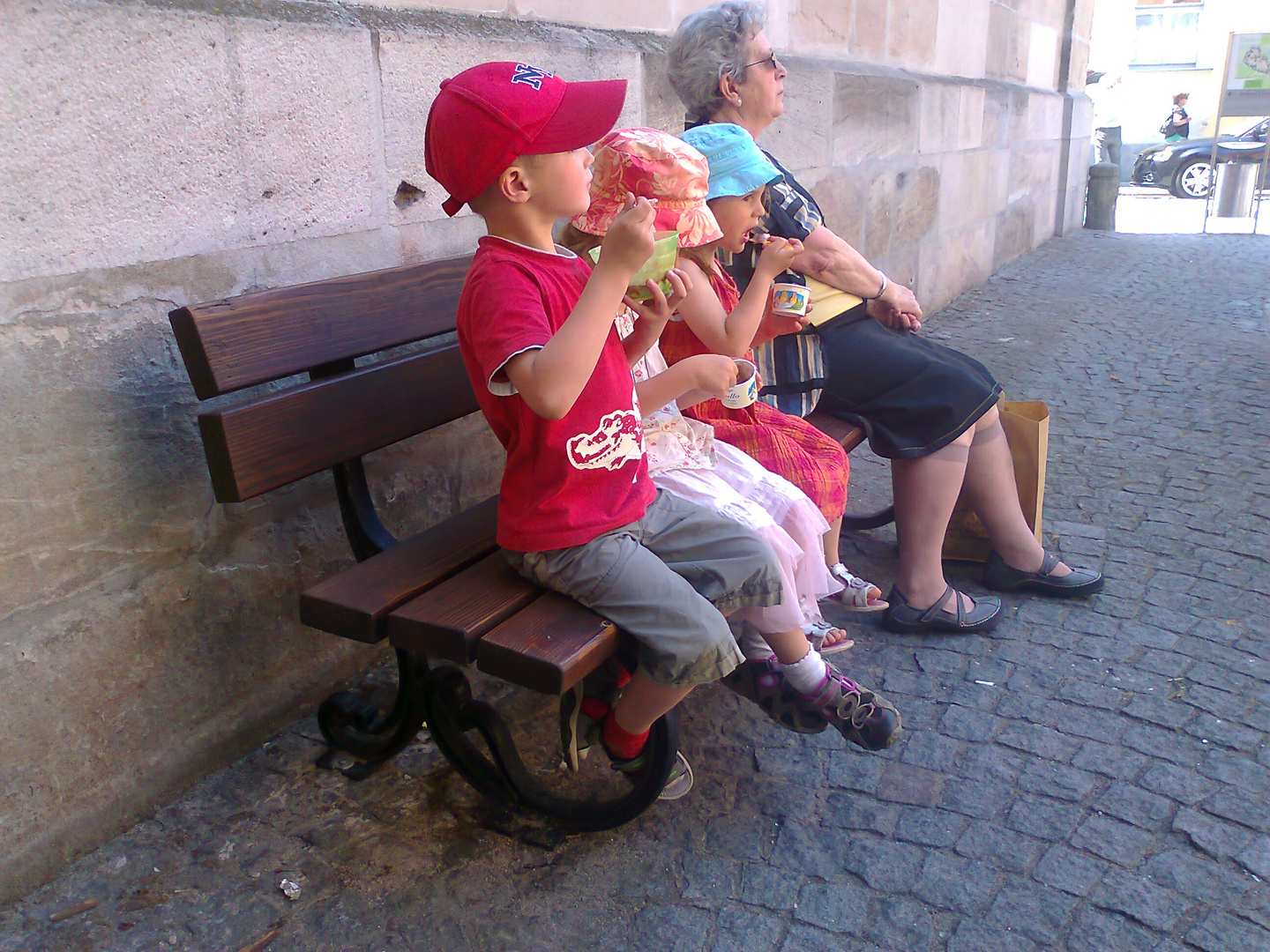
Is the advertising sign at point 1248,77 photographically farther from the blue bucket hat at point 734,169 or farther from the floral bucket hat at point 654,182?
the floral bucket hat at point 654,182

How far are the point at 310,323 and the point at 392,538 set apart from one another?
511mm

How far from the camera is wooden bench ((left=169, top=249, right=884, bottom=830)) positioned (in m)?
1.83

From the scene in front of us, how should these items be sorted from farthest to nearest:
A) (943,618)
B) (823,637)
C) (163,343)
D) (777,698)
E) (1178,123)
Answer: (1178,123), (943,618), (823,637), (777,698), (163,343)

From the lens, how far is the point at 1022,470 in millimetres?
3082

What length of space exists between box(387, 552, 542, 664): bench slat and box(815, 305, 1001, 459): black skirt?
1.36 m

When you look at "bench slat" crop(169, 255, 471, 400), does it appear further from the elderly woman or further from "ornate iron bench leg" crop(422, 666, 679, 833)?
the elderly woman

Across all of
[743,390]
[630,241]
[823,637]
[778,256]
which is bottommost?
[823,637]

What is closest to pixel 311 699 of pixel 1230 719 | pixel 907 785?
pixel 907 785

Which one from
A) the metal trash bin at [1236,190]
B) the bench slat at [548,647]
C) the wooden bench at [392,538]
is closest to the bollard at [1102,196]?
the metal trash bin at [1236,190]

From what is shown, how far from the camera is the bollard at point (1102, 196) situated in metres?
11.8

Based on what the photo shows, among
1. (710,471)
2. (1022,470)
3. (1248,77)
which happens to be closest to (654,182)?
(710,471)

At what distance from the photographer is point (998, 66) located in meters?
8.02

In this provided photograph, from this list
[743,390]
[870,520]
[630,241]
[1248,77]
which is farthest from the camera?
[1248,77]

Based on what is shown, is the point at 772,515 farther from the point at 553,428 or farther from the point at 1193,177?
the point at 1193,177
